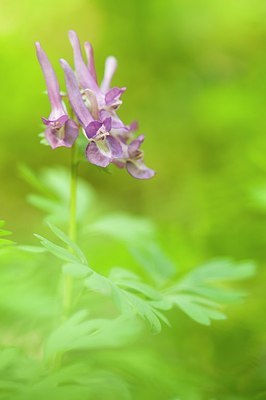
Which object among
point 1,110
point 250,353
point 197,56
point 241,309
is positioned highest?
point 197,56

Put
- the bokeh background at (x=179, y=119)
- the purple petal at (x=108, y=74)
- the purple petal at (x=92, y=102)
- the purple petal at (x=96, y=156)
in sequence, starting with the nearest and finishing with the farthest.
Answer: the purple petal at (x=96, y=156)
the purple petal at (x=92, y=102)
the purple petal at (x=108, y=74)
the bokeh background at (x=179, y=119)

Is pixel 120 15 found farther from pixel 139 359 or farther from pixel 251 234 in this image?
pixel 139 359

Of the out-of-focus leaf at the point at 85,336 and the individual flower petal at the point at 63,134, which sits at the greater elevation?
the individual flower petal at the point at 63,134

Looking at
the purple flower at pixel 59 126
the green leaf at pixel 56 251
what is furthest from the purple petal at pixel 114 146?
the green leaf at pixel 56 251

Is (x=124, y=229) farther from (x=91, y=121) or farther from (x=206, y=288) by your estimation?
(x=91, y=121)

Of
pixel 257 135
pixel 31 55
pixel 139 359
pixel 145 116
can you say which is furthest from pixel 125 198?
pixel 139 359

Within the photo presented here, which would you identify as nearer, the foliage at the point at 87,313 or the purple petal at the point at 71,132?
the foliage at the point at 87,313

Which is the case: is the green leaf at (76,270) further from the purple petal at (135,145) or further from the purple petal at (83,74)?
the purple petal at (83,74)
